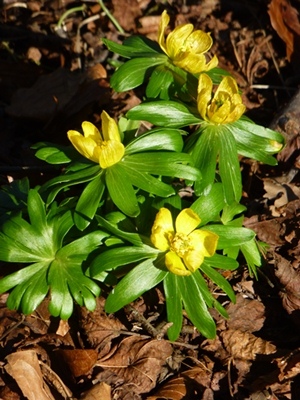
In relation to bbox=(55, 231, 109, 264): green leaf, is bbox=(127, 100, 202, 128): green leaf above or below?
above

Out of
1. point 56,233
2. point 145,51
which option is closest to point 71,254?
point 56,233

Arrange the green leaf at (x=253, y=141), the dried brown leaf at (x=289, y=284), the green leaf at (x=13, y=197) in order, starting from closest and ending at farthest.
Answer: the green leaf at (x=253, y=141), the green leaf at (x=13, y=197), the dried brown leaf at (x=289, y=284)

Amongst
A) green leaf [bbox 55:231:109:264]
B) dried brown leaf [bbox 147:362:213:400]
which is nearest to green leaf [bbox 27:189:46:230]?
green leaf [bbox 55:231:109:264]

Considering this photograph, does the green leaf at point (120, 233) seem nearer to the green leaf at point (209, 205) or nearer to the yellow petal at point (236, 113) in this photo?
the green leaf at point (209, 205)

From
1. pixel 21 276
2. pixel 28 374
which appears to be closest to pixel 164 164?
pixel 21 276

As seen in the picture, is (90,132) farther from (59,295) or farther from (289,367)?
Answer: (289,367)

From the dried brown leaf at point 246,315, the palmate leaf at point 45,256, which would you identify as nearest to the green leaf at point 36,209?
the palmate leaf at point 45,256

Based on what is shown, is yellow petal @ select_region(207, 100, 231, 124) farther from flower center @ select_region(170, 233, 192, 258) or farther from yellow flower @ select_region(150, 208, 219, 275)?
flower center @ select_region(170, 233, 192, 258)
